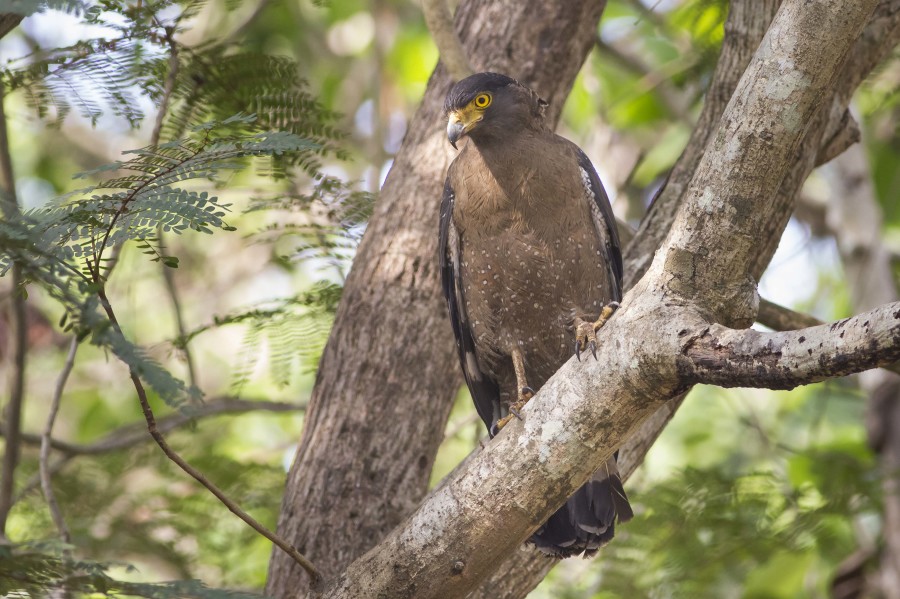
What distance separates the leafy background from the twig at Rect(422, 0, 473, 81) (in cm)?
59

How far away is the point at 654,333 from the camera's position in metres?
A: 2.72

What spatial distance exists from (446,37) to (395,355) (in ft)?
4.98

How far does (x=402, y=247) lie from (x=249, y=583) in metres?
2.72

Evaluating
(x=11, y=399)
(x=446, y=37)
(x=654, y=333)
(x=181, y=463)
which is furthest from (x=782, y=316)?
(x=11, y=399)

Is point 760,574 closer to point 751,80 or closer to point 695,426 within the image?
point 695,426

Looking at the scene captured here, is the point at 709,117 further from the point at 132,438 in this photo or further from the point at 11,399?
the point at 132,438

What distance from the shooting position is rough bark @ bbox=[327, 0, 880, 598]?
2.71 m

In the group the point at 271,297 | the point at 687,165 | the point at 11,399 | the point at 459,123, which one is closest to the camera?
the point at 687,165

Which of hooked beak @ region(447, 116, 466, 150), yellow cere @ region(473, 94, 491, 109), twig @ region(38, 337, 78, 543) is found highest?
yellow cere @ region(473, 94, 491, 109)

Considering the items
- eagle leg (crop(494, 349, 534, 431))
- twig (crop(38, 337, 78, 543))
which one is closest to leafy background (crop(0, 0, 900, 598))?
twig (crop(38, 337, 78, 543))

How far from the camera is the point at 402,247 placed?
4.39m

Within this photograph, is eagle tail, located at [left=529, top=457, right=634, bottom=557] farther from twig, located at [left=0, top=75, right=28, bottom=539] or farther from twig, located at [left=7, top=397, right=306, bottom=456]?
twig, located at [left=0, top=75, right=28, bottom=539]

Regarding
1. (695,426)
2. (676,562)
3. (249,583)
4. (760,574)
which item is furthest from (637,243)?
(695,426)

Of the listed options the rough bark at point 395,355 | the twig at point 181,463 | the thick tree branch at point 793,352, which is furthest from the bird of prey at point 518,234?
the thick tree branch at point 793,352
